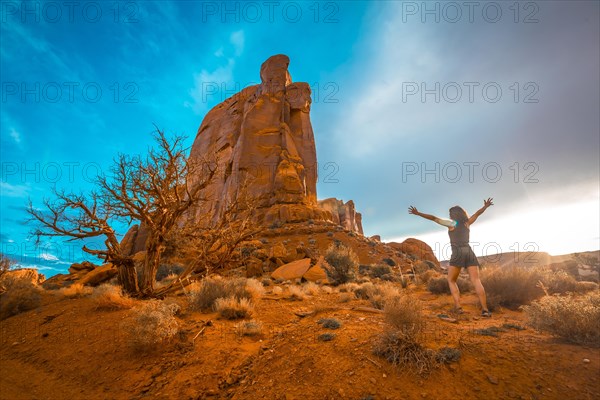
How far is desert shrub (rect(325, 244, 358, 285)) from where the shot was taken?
11617 mm

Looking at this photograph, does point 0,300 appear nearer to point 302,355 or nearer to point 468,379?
point 302,355

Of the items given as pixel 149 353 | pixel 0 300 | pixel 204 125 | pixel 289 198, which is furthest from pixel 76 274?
pixel 204 125

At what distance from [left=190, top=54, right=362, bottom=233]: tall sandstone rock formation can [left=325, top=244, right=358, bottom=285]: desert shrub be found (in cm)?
1739

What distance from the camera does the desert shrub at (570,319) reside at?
125 inches

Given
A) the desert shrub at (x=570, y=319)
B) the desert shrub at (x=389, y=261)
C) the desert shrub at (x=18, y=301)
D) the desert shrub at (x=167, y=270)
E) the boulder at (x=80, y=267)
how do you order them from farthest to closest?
the desert shrub at (x=389, y=261) → the boulder at (x=80, y=267) → the desert shrub at (x=167, y=270) → the desert shrub at (x=18, y=301) → the desert shrub at (x=570, y=319)

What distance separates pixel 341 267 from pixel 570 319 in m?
8.83

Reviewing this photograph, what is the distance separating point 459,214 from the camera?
6258mm

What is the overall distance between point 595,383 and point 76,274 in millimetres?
19684

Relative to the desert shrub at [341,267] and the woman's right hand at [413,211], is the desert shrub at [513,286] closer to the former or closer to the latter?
the woman's right hand at [413,211]

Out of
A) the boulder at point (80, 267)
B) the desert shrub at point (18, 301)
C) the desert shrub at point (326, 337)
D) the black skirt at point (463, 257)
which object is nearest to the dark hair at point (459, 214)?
the black skirt at point (463, 257)

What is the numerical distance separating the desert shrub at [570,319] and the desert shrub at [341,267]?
8.16 meters

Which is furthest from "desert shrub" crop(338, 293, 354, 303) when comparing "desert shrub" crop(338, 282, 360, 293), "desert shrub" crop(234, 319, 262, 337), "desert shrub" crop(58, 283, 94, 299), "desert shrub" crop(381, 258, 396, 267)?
"desert shrub" crop(381, 258, 396, 267)

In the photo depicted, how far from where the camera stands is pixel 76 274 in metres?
14.4

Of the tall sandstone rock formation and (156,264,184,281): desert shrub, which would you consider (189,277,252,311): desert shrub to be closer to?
(156,264,184,281): desert shrub
